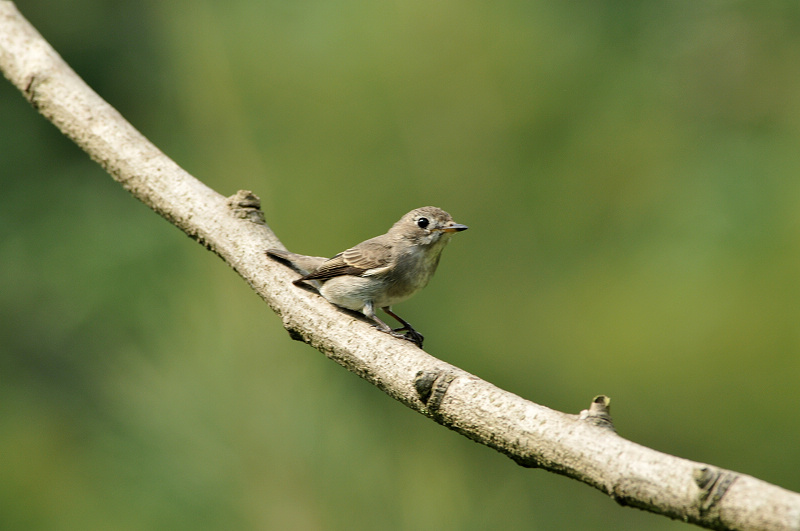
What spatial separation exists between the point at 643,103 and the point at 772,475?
200cm

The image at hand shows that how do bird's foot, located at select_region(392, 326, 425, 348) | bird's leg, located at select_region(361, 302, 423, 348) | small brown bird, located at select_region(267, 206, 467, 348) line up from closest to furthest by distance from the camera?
1. bird's leg, located at select_region(361, 302, 423, 348)
2. small brown bird, located at select_region(267, 206, 467, 348)
3. bird's foot, located at select_region(392, 326, 425, 348)

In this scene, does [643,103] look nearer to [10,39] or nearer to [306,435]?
[306,435]

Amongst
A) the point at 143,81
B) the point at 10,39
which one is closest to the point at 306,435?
the point at 10,39

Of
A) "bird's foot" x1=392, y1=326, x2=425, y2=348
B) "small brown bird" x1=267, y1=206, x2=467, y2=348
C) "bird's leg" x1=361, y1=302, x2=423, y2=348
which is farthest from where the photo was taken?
"bird's foot" x1=392, y1=326, x2=425, y2=348

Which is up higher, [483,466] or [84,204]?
[84,204]

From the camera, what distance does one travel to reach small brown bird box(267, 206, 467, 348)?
8.89ft

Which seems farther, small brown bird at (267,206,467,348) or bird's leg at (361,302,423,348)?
small brown bird at (267,206,467,348)

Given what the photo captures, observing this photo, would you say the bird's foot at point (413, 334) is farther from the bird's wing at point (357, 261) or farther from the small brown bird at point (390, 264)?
the bird's wing at point (357, 261)

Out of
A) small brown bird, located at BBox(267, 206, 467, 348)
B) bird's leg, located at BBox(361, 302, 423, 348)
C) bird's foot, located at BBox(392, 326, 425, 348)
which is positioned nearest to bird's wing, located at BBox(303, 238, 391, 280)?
small brown bird, located at BBox(267, 206, 467, 348)

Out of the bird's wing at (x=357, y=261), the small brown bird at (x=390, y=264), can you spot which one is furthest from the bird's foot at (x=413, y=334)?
the bird's wing at (x=357, y=261)

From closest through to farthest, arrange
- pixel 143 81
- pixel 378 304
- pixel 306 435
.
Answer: pixel 378 304 < pixel 306 435 < pixel 143 81

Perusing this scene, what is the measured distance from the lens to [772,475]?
3000mm

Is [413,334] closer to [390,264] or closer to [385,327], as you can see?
[390,264]

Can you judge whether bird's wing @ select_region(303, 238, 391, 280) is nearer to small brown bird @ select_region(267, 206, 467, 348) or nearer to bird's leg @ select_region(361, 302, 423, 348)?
small brown bird @ select_region(267, 206, 467, 348)
